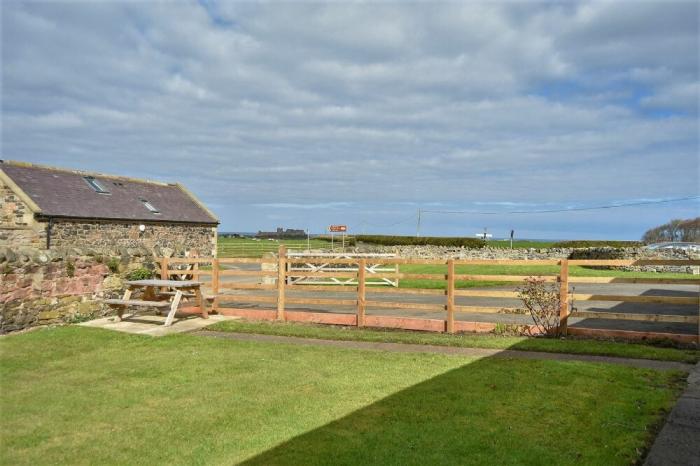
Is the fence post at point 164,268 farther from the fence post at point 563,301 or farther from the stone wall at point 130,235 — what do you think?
the fence post at point 563,301

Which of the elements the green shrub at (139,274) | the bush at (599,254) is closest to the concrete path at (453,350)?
the green shrub at (139,274)

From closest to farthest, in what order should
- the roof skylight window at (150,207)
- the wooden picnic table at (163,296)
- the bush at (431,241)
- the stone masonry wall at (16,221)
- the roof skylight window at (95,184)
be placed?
1. the wooden picnic table at (163,296)
2. the stone masonry wall at (16,221)
3. the roof skylight window at (95,184)
4. the roof skylight window at (150,207)
5. the bush at (431,241)

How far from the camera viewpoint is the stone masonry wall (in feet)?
77.7

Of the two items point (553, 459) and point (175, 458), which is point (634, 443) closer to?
point (553, 459)

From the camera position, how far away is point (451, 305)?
976 cm

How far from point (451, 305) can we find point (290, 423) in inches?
214

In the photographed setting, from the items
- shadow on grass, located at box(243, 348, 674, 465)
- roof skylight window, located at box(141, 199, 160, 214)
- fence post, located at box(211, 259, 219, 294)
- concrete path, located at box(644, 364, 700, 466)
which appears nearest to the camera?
concrete path, located at box(644, 364, 700, 466)

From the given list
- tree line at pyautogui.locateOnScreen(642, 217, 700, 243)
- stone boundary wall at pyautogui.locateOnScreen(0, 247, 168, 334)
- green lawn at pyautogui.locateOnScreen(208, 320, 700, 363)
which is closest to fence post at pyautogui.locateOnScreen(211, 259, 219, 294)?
green lawn at pyautogui.locateOnScreen(208, 320, 700, 363)

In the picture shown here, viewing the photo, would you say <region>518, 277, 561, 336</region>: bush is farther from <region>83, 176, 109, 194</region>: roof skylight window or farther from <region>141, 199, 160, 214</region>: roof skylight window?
<region>141, 199, 160, 214</region>: roof skylight window

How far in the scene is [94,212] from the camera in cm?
2767

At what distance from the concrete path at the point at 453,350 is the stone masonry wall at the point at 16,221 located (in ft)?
61.0

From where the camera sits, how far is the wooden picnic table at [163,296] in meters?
10.1

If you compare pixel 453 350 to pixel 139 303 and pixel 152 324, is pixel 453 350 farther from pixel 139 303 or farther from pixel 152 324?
pixel 152 324

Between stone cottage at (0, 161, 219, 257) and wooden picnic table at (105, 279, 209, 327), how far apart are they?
7979 millimetres
